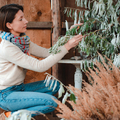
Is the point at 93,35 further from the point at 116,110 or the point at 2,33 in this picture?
the point at 116,110

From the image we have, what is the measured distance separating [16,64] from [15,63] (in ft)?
0.08

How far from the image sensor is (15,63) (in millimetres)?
1322

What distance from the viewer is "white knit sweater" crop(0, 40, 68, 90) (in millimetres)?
1302

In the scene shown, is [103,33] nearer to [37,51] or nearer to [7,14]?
[37,51]

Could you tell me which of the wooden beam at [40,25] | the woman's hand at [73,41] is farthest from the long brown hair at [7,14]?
the wooden beam at [40,25]

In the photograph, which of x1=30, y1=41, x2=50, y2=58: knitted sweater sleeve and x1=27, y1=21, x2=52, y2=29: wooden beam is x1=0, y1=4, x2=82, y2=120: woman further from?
x1=27, y1=21, x2=52, y2=29: wooden beam

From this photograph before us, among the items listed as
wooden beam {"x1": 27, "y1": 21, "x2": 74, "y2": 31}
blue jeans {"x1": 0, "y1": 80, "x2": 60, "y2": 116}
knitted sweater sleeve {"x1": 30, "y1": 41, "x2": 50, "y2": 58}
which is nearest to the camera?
blue jeans {"x1": 0, "y1": 80, "x2": 60, "y2": 116}

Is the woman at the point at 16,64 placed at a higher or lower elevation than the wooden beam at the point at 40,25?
lower

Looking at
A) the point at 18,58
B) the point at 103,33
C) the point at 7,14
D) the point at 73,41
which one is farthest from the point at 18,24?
the point at 103,33

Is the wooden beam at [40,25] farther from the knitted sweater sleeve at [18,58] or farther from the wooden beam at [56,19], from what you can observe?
the knitted sweater sleeve at [18,58]

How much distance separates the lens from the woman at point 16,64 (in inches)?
49.8

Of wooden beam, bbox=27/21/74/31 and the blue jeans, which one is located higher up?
wooden beam, bbox=27/21/74/31

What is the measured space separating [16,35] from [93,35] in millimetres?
685

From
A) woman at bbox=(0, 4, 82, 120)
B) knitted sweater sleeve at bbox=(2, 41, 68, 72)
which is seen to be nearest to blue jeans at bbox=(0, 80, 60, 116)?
woman at bbox=(0, 4, 82, 120)
